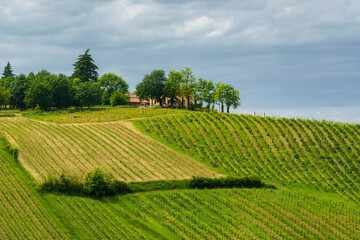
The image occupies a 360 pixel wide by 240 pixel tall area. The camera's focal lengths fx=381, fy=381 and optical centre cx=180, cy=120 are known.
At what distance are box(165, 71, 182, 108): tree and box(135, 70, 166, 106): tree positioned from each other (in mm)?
2885

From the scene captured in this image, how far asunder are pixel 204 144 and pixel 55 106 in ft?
215

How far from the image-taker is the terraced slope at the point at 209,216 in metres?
45.6

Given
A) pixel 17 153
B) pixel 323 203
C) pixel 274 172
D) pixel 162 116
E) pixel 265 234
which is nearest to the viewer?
pixel 265 234

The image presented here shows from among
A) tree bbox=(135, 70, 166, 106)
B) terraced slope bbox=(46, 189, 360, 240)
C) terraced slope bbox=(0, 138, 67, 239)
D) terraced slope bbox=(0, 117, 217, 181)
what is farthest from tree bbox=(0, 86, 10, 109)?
terraced slope bbox=(46, 189, 360, 240)

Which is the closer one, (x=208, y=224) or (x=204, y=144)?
(x=208, y=224)

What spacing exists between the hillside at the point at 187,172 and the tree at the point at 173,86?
74.9 ft

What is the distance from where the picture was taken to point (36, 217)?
1859 inches

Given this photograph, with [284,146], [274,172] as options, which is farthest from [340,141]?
[274,172]

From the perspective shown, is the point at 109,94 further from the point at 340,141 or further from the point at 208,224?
the point at 208,224

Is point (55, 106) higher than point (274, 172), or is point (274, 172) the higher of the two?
point (55, 106)

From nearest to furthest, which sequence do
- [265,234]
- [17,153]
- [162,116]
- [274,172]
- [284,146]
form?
[265,234] → [17,153] → [274,172] → [284,146] → [162,116]

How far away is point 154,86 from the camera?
134 meters

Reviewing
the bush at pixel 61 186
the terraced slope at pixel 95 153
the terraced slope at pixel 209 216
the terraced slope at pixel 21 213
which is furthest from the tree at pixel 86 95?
the terraced slope at pixel 209 216

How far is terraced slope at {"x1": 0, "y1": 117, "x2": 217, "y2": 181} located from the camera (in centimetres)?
6469
